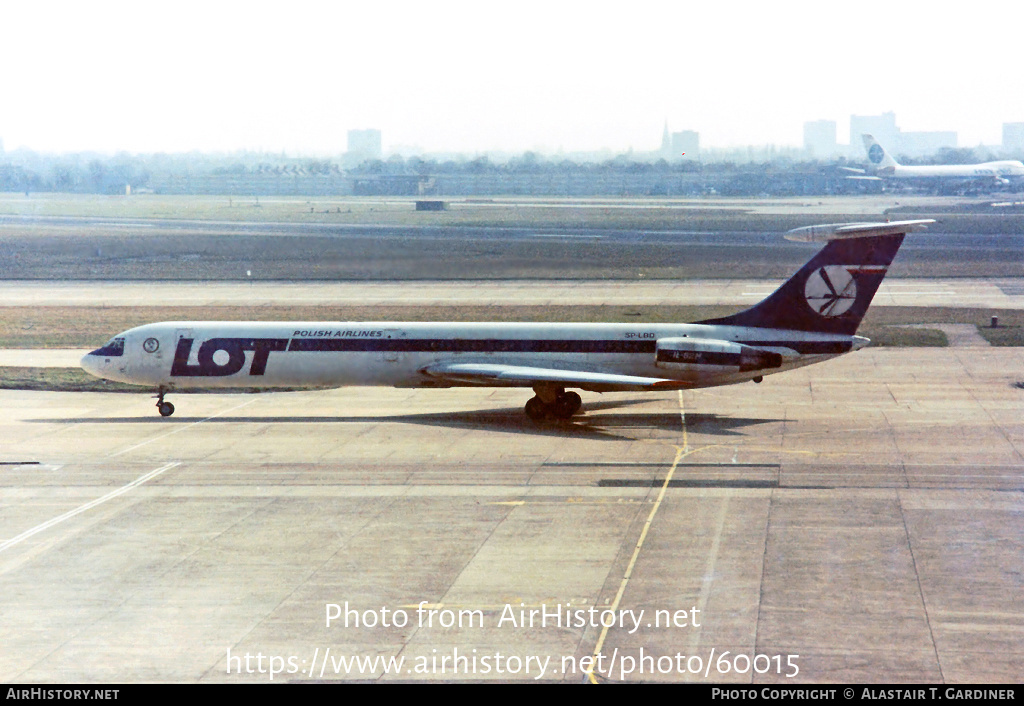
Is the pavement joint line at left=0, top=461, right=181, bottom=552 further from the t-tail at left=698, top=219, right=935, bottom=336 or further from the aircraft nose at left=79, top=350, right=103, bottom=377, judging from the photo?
the t-tail at left=698, top=219, right=935, bottom=336

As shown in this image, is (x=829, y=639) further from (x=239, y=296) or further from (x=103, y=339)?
(x=239, y=296)

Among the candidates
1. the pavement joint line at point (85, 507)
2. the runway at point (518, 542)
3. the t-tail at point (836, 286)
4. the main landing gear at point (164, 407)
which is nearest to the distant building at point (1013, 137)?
the runway at point (518, 542)

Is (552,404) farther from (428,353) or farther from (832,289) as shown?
(832,289)

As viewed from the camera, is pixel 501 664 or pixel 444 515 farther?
pixel 444 515

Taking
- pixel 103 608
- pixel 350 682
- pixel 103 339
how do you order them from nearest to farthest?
pixel 350 682
pixel 103 608
pixel 103 339

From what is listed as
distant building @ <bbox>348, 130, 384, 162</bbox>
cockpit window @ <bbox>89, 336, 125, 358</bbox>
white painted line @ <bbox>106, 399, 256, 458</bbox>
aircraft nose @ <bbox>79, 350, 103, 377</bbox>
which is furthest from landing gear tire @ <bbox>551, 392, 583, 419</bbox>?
distant building @ <bbox>348, 130, 384, 162</bbox>

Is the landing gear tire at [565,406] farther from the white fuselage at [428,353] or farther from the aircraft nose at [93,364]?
the aircraft nose at [93,364]

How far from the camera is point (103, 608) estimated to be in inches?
790

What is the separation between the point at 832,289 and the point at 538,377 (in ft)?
34.1

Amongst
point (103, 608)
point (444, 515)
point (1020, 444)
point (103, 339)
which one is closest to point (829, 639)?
point (444, 515)

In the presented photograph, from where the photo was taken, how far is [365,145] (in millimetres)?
115062

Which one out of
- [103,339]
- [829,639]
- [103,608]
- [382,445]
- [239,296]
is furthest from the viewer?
[239,296]

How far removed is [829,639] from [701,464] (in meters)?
13.2

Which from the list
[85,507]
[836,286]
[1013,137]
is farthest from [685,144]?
[85,507]
